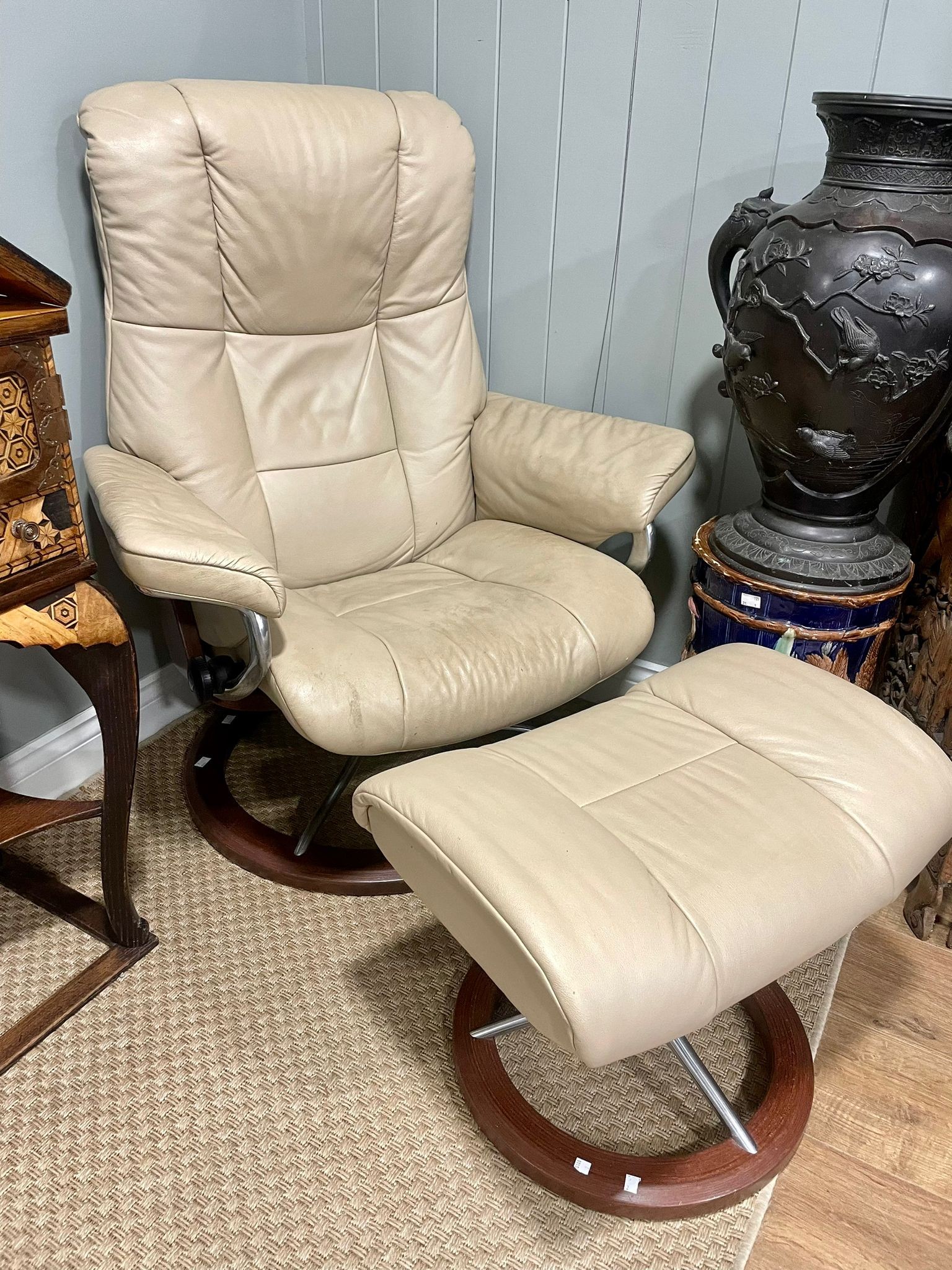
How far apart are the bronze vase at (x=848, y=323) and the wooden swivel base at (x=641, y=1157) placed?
68 cm

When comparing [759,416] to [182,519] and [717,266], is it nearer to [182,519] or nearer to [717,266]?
[717,266]

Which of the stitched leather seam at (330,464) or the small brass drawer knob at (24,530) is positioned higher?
the small brass drawer knob at (24,530)

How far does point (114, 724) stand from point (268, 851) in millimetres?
440

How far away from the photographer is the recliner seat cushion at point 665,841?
0.85 m

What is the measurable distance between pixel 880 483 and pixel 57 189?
130 centimetres

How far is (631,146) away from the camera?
1.62 metres

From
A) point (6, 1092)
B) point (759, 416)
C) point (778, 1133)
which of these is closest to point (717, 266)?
point (759, 416)

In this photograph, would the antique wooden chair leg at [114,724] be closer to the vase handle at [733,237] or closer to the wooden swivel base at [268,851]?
the wooden swivel base at [268,851]

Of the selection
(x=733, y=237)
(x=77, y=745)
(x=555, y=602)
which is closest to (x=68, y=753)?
(x=77, y=745)

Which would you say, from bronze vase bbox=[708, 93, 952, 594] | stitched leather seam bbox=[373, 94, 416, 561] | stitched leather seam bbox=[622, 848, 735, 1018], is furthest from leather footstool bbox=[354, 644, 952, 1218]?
stitched leather seam bbox=[373, 94, 416, 561]

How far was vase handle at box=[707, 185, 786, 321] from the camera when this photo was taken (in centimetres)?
136

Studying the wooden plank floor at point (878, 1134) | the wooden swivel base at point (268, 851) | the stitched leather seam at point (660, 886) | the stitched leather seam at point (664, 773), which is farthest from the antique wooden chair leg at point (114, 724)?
the wooden plank floor at point (878, 1134)

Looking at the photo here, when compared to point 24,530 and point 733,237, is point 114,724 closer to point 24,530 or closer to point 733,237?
point 24,530

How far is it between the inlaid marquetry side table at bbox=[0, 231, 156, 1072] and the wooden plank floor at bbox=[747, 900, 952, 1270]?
3.03 feet
